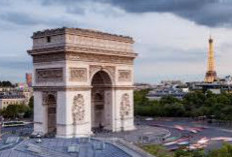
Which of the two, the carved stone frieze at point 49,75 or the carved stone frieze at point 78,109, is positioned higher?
the carved stone frieze at point 49,75

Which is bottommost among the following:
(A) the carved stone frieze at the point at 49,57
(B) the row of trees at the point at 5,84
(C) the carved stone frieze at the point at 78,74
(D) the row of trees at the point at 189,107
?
(D) the row of trees at the point at 189,107

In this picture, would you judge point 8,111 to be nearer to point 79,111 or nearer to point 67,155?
point 79,111

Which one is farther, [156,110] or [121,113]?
[156,110]

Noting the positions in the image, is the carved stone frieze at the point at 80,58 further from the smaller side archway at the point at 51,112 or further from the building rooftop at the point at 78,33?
the smaller side archway at the point at 51,112

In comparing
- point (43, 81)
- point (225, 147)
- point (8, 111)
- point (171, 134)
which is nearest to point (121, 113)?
point (171, 134)

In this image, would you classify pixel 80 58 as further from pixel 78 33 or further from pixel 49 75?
pixel 49 75

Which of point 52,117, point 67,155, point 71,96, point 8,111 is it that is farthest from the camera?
point 8,111

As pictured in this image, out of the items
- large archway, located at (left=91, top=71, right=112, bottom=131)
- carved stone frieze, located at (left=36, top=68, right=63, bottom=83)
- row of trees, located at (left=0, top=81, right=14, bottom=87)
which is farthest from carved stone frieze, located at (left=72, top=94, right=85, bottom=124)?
row of trees, located at (left=0, top=81, right=14, bottom=87)

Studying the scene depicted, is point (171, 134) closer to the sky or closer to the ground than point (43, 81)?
closer to the ground

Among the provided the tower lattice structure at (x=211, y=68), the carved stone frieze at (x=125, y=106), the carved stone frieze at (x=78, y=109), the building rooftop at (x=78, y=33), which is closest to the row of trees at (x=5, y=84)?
the tower lattice structure at (x=211, y=68)

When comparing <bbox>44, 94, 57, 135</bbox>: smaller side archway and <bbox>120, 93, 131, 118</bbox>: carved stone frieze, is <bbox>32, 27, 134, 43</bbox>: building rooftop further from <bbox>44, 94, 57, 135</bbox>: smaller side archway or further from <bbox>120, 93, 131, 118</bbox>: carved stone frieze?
<bbox>120, 93, 131, 118</bbox>: carved stone frieze
